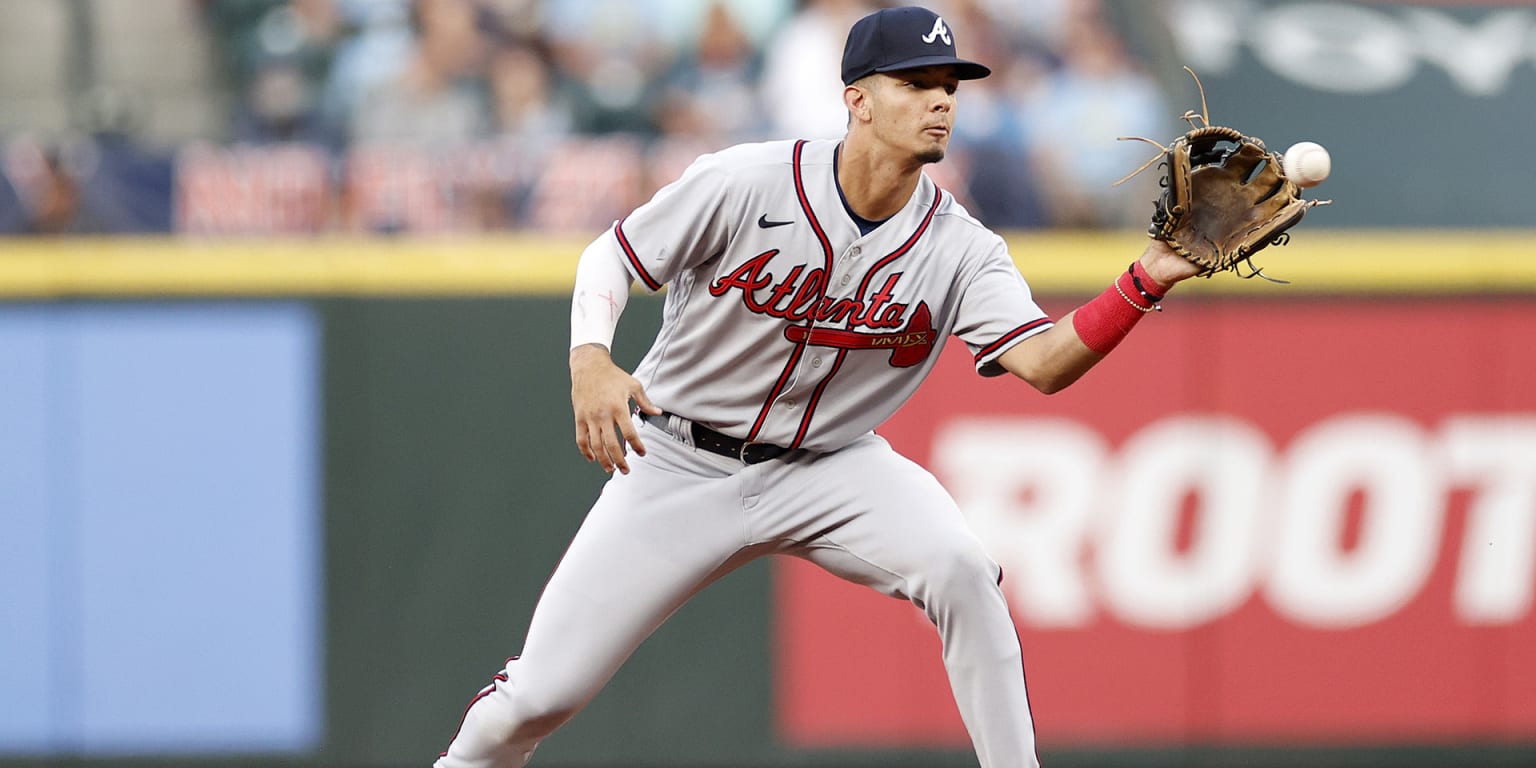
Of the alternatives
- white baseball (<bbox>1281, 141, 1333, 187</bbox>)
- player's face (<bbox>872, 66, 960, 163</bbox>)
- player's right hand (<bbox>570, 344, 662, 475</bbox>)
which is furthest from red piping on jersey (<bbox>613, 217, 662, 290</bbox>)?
white baseball (<bbox>1281, 141, 1333, 187</bbox>)

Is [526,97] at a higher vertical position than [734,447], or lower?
higher

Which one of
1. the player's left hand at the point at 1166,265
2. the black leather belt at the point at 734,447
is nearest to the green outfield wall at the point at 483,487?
the black leather belt at the point at 734,447

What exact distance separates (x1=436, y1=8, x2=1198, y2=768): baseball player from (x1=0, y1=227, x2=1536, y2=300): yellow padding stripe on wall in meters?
2.14

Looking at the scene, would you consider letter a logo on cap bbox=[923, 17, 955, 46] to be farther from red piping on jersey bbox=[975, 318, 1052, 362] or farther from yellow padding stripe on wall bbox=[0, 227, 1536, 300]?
yellow padding stripe on wall bbox=[0, 227, 1536, 300]

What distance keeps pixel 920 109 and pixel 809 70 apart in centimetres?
256

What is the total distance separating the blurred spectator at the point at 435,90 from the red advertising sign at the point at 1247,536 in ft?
6.01

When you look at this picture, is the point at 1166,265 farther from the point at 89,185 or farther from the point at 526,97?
the point at 89,185

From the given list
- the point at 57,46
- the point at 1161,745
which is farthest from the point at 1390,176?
the point at 57,46

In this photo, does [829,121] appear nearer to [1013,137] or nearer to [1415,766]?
[1013,137]

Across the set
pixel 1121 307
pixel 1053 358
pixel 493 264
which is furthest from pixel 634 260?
pixel 493 264

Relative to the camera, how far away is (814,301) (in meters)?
3.90

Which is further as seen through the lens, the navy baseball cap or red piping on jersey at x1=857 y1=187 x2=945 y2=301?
red piping on jersey at x1=857 y1=187 x2=945 y2=301

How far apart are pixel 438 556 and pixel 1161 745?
261 centimetres

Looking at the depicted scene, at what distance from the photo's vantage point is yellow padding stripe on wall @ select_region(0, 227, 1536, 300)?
598 cm
